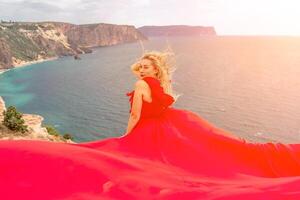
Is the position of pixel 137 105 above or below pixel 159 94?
below

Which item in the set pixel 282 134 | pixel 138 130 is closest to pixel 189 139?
pixel 138 130

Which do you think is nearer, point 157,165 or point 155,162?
point 157,165

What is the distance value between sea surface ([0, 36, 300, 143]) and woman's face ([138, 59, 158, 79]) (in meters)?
68.9

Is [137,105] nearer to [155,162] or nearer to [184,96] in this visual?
[155,162]

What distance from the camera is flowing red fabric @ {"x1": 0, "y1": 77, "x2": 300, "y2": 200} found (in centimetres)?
534

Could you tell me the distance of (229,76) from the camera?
502 feet

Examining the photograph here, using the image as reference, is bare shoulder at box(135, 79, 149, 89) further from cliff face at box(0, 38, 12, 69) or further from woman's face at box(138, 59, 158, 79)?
cliff face at box(0, 38, 12, 69)

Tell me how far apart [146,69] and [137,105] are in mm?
847

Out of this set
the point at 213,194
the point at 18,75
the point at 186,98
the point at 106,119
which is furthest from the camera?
the point at 18,75

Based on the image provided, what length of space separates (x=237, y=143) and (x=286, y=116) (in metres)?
91.2

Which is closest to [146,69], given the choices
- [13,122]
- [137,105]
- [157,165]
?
[137,105]

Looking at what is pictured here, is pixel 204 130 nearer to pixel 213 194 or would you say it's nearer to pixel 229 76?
pixel 213 194

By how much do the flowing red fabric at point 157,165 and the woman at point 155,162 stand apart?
12 millimetres

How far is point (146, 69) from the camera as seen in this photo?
27.0 ft
